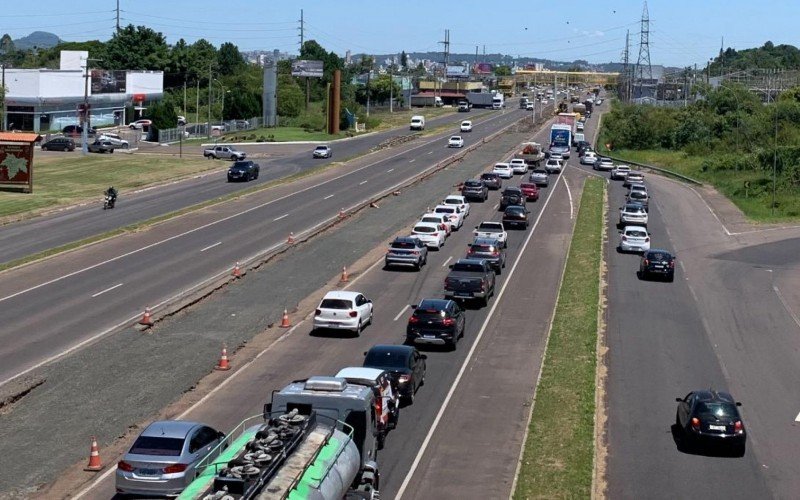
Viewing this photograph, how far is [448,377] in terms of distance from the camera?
31.3 meters

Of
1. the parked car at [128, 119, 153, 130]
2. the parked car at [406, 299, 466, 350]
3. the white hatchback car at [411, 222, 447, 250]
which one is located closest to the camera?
the parked car at [406, 299, 466, 350]

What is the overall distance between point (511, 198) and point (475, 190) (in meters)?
4.73

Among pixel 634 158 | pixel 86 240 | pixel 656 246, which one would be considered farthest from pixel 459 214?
pixel 634 158

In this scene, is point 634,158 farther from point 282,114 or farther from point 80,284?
point 80,284

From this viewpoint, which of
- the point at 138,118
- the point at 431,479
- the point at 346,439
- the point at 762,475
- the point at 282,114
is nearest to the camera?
the point at 346,439

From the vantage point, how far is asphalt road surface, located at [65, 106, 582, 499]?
23.0 m

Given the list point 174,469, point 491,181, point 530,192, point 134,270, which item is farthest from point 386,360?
point 491,181

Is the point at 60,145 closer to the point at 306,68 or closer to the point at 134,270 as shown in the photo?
the point at 134,270

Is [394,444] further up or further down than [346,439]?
further down

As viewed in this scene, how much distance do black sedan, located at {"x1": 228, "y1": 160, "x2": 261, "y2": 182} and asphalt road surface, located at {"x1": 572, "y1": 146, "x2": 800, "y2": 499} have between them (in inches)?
1158

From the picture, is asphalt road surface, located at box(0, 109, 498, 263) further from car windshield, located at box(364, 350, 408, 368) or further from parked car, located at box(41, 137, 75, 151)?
car windshield, located at box(364, 350, 408, 368)

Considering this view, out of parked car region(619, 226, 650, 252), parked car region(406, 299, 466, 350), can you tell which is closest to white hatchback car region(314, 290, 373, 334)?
parked car region(406, 299, 466, 350)

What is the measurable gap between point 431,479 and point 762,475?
719 centimetres

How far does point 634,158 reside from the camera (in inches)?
4550
